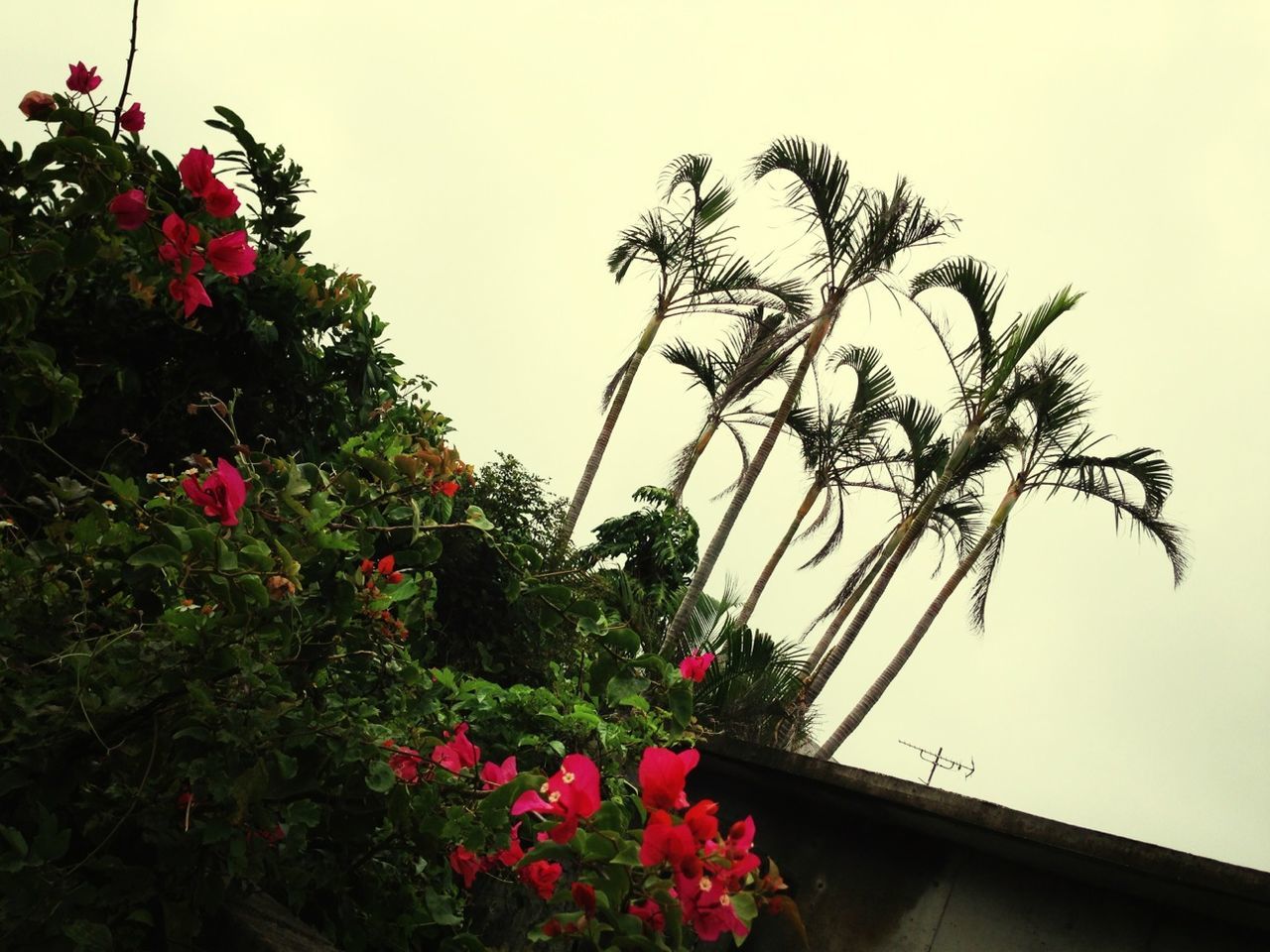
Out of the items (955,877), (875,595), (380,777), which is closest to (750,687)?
(955,877)

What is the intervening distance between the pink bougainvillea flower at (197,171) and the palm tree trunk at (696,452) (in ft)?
39.2

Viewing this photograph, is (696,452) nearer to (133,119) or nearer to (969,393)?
(969,393)

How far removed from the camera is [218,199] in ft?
6.37

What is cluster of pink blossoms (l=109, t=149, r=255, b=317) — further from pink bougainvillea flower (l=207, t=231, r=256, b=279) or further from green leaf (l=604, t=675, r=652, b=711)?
green leaf (l=604, t=675, r=652, b=711)

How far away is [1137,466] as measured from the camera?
42.2 feet

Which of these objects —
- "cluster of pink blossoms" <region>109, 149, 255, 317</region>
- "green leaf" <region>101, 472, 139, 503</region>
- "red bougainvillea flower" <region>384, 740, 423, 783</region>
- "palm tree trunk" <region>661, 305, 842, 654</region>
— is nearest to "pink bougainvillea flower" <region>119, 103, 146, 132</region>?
"cluster of pink blossoms" <region>109, 149, 255, 317</region>

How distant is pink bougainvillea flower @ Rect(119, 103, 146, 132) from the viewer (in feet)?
7.34

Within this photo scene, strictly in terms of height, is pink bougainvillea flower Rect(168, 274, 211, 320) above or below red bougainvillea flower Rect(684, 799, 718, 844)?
Answer: above

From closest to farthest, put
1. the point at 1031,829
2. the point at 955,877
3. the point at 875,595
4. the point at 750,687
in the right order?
1. the point at 1031,829
2. the point at 955,877
3. the point at 750,687
4. the point at 875,595

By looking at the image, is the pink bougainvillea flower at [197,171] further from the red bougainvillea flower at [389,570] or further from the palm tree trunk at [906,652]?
the palm tree trunk at [906,652]

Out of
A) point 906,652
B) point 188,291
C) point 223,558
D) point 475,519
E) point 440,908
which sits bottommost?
point 440,908

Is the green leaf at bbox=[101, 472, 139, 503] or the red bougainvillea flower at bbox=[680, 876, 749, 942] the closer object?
the red bougainvillea flower at bbox=[680, 876, 749, 942]

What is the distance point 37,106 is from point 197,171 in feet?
0.89

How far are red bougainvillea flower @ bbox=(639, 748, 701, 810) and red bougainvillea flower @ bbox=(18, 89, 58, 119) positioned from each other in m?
1.51
